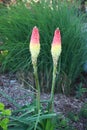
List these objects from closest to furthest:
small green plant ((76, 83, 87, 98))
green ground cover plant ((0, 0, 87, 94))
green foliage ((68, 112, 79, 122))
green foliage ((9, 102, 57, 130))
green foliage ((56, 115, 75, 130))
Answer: green foliage ((9, 102, 57, 130)) < green foliage ((56, 115, 75, 130)) < green foliage ((68, 112, 79, 122)) < green ground cover plant ((0, 0, 87, 94)) < small green plant ((76, 83, 87, 98))

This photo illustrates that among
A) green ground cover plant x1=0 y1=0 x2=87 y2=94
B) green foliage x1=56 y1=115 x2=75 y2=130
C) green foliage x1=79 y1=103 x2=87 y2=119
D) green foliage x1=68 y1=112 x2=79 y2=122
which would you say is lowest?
green foliage x1=56 y1=115 x2=75 y2=130

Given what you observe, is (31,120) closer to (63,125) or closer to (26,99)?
(63,125)

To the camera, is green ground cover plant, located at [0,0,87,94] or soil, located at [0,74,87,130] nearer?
soil, located at [0,74,87,130]

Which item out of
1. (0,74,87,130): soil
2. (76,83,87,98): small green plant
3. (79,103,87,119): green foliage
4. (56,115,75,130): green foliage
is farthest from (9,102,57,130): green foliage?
(76,83,87,98): small green plant

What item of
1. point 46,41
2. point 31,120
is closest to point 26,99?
point 46,41

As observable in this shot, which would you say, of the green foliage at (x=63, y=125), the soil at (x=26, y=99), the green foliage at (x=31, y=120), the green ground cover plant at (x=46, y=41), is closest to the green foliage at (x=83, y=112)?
the soil at (x=26, y=99)

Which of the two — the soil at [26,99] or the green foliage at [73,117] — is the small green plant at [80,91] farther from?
the green foliage at [73,117]

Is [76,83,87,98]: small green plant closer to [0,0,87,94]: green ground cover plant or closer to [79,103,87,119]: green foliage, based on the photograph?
[0,0,87,94]: green ground cover plant
